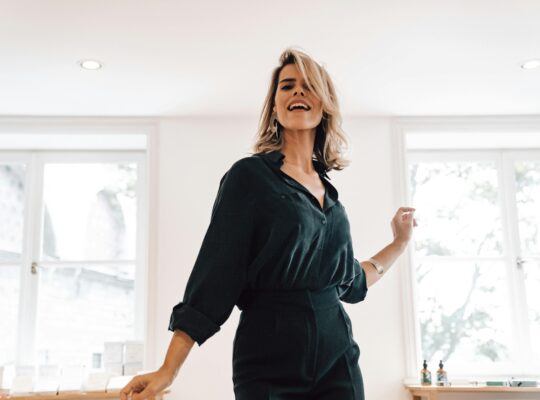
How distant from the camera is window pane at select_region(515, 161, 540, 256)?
4.03 metres

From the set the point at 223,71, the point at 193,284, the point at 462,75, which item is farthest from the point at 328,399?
the point at 462,75

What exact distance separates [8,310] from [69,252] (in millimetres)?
508

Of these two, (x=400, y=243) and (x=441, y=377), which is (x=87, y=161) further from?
(x=400, y=243)

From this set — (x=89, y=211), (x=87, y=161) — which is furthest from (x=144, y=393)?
(x=87, y=161)

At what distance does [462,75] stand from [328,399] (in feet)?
8.27

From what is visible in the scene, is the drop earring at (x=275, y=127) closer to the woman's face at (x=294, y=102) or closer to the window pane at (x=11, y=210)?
the woman's face at (x=294, y=102)

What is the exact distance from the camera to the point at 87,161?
4.02 metres

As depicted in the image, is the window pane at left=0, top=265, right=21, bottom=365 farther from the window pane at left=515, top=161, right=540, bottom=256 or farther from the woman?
the window pane at left=515, top=161, right=540, bottom=256

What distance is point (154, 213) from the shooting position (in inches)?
143

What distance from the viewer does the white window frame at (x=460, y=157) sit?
3566 mm

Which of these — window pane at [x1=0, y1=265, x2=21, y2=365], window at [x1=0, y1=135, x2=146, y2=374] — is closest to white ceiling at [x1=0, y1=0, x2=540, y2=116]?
window at [x1=0, y1=135, x2=146, y2=374]

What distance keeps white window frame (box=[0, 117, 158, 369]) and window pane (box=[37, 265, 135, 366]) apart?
6 cm

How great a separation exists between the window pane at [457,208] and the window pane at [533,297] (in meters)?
0.22

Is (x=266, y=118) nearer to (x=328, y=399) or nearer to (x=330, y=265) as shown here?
(x=330, y=265)
